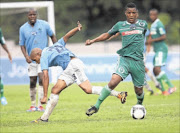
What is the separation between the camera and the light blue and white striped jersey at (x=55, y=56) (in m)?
10.4

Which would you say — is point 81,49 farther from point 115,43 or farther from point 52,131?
point 52,131

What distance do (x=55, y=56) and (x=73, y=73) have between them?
49 cm

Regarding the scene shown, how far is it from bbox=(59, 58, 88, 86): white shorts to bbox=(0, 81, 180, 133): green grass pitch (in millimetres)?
821

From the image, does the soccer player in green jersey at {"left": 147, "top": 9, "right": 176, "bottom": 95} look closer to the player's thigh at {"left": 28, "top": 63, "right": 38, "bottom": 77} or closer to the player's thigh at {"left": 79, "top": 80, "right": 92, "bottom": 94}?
the player's thigh at {"left": 28, "top": 63, "right": 38, "bottom": 77}

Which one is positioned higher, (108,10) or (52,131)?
(108,10)

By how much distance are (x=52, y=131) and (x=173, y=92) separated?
9140 millimetres

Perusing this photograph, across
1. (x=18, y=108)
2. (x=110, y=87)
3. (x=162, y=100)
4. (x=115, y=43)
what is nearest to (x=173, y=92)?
(x=162, y=100)

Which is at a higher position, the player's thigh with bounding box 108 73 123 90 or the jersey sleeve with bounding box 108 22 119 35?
the jersey sleeve with bounding box 108 22 119 35

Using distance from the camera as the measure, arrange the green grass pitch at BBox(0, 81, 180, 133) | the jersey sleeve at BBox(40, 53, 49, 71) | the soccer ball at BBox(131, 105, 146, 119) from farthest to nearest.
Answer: the soccer ball at BBox(131, 105, 146, 119), the jersey sleeve at BBox(40, 53, 49, 71), the green grass pitch at BBox(0, 81, 180, 133)

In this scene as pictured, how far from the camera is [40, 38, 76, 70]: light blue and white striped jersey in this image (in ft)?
34.0

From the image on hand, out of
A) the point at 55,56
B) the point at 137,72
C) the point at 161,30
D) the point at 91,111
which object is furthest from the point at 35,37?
the point at 161,30

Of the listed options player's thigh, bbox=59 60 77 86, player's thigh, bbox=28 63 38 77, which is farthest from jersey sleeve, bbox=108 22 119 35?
player's thigh, bbox=28 63 38 77

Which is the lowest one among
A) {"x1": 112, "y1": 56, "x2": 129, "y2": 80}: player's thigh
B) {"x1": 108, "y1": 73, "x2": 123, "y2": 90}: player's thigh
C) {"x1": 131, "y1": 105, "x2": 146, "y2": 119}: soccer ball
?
{"x1": 131, "y1": 105, "x2": 146, "y2": 119}: soccer ball

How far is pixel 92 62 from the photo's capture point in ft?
77.9
